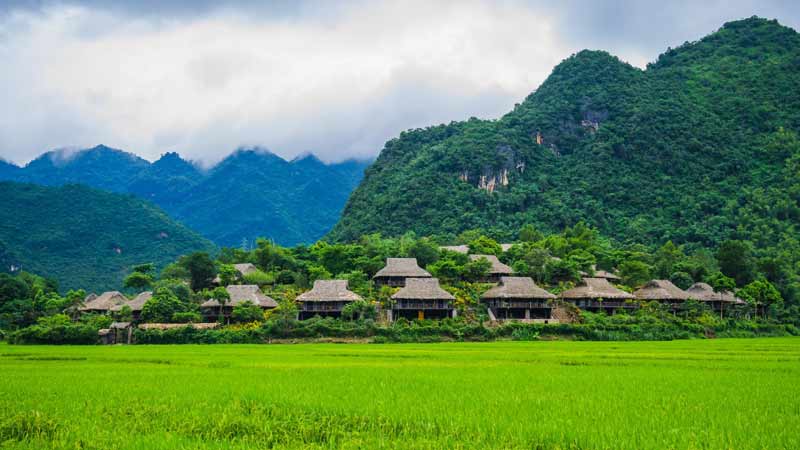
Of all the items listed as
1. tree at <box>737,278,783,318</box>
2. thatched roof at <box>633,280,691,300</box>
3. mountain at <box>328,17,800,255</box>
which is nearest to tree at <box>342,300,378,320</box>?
thatched roof at <box>633,280,691,300</box>

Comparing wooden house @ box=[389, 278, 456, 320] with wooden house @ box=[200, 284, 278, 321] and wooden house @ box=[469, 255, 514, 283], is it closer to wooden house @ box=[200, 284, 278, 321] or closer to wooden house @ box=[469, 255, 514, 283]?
wooden house @ box=[469, 255, 514, 283]

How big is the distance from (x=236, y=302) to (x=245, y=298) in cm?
79

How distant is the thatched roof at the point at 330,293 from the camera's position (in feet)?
154

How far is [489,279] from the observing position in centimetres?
5656

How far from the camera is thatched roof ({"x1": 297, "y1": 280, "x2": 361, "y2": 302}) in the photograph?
4691 centimetres

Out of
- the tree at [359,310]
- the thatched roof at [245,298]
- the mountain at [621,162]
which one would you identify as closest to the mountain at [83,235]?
the mountain at [621,162]

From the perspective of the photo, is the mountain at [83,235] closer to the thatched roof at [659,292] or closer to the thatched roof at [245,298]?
the thatched roof at [245,298]

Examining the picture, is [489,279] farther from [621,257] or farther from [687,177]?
[687,177]

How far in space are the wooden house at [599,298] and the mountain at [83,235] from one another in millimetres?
59183

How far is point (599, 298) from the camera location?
163 feet

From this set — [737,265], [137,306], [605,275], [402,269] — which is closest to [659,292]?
[605,275]

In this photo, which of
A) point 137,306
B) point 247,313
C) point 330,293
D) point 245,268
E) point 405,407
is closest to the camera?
point 405,407

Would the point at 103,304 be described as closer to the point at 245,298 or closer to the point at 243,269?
the point at 243,269

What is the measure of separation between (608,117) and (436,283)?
91.6 metres
